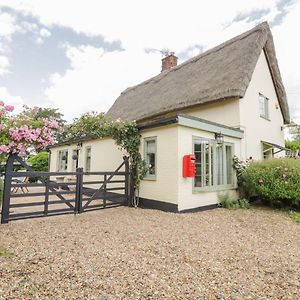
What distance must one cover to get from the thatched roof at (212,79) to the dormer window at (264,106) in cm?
185

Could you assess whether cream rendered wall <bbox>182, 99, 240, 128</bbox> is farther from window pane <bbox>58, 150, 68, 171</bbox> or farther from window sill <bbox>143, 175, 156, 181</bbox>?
window pane <bbox>58, 150, 68, 171</bbox>

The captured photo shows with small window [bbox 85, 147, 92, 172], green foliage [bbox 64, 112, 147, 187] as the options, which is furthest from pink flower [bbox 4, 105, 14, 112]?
small window [bbox 85, 147, 92, 172]

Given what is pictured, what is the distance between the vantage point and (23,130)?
4016 mm

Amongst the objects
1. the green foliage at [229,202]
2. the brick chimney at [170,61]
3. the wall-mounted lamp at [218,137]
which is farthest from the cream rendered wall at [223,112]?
the brick chimney at [170,61]

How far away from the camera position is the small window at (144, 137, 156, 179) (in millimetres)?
7363

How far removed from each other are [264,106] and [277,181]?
5604 millimetres

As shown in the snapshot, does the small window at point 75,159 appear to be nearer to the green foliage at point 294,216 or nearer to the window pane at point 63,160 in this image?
the window pane at point 63,160

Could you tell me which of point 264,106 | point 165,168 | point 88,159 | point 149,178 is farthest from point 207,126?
point 88,159

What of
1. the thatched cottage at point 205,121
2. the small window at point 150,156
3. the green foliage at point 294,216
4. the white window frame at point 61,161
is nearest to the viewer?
the green foliage at point 294,216

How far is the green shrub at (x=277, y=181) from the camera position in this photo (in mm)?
6957

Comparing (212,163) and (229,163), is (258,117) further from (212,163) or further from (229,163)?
(212,163)

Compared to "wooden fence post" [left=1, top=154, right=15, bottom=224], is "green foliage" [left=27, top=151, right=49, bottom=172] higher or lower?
higher

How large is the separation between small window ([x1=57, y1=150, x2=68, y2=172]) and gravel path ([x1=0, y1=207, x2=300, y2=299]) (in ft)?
30.0

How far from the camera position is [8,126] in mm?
4035
